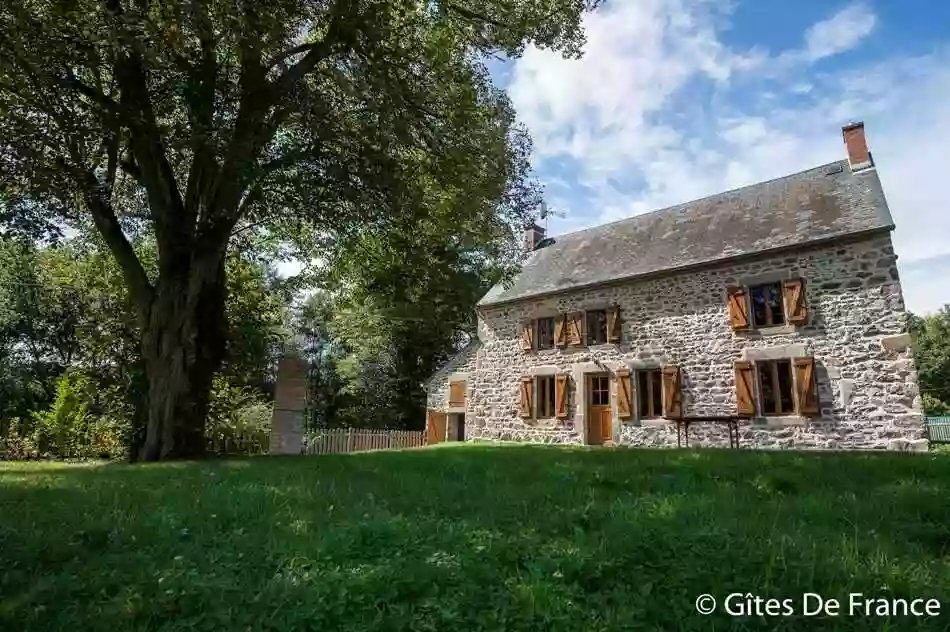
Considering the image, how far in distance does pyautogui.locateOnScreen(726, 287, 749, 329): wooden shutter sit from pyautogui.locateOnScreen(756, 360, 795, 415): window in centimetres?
106

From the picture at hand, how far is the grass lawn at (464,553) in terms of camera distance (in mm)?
2584

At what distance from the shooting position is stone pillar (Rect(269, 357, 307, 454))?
11305 mm

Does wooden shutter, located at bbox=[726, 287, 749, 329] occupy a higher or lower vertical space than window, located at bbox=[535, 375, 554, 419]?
higher

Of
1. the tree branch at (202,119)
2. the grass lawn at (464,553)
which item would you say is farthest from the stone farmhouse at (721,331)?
the tree branch at (202,119)

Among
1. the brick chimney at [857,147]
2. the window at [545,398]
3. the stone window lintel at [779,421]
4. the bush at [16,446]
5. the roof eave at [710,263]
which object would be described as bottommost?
the bush at [16,446]

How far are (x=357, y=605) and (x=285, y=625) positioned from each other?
33 centimetres

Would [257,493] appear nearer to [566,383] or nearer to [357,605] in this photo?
[357,605]

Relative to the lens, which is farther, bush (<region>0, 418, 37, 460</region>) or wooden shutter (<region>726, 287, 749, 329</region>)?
wooden shutter (<region>726, 287, 749, 329</region>)

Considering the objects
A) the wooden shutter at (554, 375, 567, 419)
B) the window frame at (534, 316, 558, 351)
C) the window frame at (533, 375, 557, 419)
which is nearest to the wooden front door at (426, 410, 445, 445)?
the window frame at (533, 375, 557, 419)

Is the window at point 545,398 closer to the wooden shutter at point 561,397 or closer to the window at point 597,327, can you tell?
the wooden shutter at point 561,397

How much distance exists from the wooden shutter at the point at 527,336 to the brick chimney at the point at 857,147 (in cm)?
991

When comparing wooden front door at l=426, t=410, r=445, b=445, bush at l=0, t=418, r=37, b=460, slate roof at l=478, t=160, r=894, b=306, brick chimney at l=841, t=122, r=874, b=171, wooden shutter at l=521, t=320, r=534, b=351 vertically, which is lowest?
bush at l=0, t=418, r=37, b=460

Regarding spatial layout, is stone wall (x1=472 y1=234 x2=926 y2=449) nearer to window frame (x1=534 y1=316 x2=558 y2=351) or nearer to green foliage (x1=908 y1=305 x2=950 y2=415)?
window frame (x1=534 y1=316 x2=558 y2=351)

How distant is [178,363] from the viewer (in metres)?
9.55
